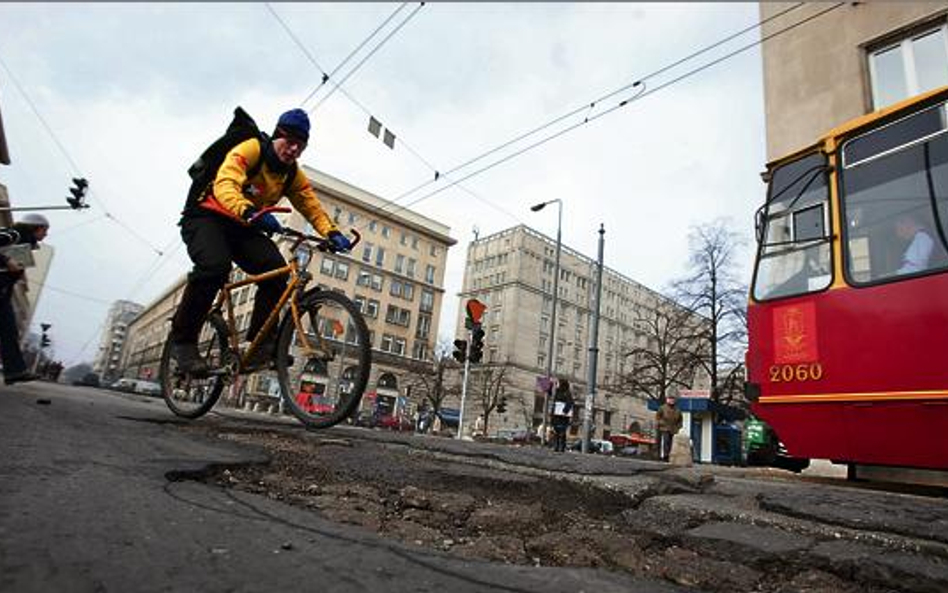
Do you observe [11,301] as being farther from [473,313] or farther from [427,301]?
[427,301]

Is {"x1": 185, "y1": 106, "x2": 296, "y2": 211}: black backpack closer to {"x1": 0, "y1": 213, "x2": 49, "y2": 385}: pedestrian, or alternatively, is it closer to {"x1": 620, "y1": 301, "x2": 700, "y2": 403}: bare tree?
{"x1": 0, "y1": 213, "x2": 49, "y2": 385}: pedestrian

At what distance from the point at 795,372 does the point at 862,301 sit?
79cm

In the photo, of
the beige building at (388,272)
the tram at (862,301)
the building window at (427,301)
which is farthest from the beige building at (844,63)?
the building window at (427,301)

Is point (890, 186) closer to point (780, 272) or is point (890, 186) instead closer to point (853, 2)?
point (780, 272)

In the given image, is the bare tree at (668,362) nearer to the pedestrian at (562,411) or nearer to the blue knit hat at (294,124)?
the pedestrian at (562,411)

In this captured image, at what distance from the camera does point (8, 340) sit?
Result: 5.51m

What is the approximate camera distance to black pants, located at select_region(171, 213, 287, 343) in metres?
3.77

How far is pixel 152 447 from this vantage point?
249 cm

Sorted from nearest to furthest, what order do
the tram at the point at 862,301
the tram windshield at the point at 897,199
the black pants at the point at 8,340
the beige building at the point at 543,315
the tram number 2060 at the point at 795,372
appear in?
the tram at the point at 862,301 → the tram windshield at the point at 897,199 → the tram number 2060 at the point at 795,372 → the black pants at the point at 8,340 → the beige building at the point at 543,315

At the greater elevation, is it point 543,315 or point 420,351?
point 543,315

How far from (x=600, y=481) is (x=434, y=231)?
67273 mm

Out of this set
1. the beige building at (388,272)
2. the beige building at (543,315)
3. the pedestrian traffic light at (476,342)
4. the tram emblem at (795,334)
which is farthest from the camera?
the beige building at (543,315)

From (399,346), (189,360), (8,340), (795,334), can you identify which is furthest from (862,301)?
(399,346)

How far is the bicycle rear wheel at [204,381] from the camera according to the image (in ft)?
14.2
